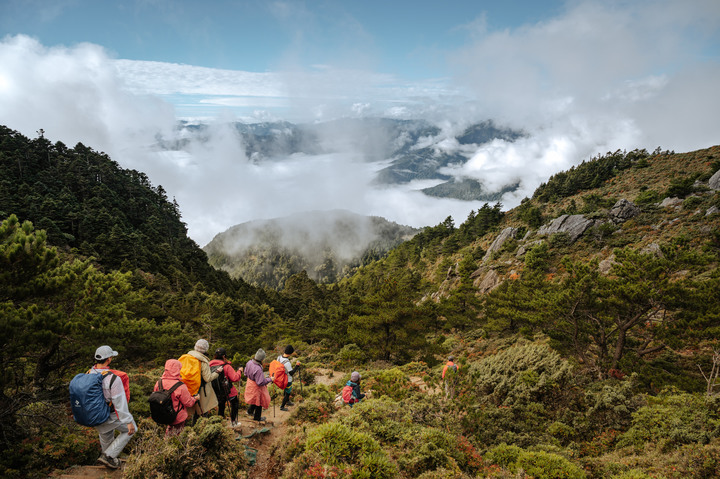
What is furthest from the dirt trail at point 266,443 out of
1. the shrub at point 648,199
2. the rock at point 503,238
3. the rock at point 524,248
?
the shrub at point 648,199

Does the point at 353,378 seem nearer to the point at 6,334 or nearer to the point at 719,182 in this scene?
the point at 6,334

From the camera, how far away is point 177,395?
522 centimetres

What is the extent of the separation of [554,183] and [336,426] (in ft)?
255

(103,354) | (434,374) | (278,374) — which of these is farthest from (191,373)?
(434,374)

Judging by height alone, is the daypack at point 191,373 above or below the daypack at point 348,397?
above

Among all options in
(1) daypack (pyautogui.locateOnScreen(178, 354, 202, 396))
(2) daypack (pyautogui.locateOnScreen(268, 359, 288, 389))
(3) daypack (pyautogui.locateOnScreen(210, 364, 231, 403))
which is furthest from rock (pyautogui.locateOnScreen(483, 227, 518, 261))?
(1) daypack (pyautogui.locateOnScreen(178, 354, 202, 396))

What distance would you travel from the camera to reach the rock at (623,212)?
138 feet

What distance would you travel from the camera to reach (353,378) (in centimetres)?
876

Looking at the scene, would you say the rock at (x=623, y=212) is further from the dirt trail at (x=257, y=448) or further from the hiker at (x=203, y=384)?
the hiker at (x=203, y=384)

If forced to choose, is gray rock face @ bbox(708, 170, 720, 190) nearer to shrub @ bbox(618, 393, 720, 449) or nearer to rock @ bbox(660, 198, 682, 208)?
rock @ bbox(660, 198, 682, 208)

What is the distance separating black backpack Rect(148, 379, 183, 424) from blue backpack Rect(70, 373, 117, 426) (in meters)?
0.70

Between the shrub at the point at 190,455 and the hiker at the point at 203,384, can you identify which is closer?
the shrub at the point at 190,455

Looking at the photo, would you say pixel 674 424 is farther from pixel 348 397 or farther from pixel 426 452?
pixel 348 397

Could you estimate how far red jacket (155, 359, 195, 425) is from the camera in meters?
5.21
